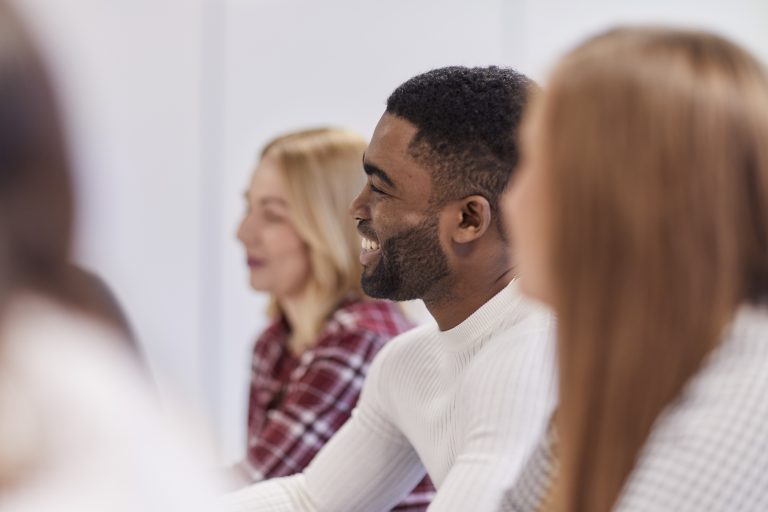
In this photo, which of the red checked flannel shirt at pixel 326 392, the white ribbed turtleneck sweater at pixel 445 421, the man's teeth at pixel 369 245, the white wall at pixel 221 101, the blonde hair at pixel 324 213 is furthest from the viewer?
the white wall at pixel 221 101

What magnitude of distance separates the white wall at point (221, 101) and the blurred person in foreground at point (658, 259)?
2234 millimetres

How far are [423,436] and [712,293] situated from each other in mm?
511

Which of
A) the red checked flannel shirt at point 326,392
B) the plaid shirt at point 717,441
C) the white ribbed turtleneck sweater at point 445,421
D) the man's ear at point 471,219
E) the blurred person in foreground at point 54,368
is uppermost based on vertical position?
the blurred person in foreground at point 54,368

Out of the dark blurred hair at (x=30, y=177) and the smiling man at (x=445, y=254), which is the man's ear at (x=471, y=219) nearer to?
the smiling man at (x=445, y=254)

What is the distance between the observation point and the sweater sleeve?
124 cm

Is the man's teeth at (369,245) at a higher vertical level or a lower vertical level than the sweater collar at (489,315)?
higher

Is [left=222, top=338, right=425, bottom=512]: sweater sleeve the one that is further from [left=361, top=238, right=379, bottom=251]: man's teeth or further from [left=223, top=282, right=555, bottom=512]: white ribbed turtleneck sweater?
[left=361, top=238, right=379, bottom=251]: man's teeth

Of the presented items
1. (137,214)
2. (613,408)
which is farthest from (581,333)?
(137,214)

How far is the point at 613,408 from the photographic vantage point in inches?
29.6

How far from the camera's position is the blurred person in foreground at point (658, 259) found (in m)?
0.71

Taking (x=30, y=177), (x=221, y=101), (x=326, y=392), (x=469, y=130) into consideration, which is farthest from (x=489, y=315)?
(x=221, y=101)

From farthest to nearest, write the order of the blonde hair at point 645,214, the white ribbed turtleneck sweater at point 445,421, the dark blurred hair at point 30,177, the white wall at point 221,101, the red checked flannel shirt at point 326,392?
the white wall at point 221,101 < the red checked flannel shirt at point 326,392 < the white ribbed turtleneck sweater at point 445,421 < the blonde hair at point 645,214 < the dark blurred hair at point 30,177

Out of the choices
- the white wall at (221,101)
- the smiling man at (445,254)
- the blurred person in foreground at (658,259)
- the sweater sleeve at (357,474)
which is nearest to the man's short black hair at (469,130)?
the smiling man at (445,254)

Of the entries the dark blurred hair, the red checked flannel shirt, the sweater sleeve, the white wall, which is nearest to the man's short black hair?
the sweater sleeve
